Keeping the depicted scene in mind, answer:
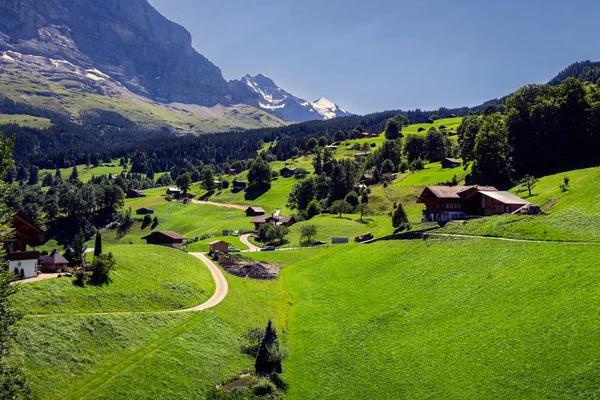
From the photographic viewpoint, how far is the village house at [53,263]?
60.0m

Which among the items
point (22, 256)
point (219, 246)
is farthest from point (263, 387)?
point (219, 246)

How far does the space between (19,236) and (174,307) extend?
74.2ft

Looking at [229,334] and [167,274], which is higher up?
[167,274]

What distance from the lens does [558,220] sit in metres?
60.0

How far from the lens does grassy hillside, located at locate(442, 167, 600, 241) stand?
55688 mm

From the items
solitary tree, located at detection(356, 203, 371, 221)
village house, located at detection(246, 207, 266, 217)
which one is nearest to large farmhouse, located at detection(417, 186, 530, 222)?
solitary tree, located at detection(356, 203, 371, 221)

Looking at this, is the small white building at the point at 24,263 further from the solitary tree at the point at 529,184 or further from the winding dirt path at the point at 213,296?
the solitary tree at the point at 529,184

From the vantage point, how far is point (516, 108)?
109m

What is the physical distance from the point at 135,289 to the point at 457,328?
3794 cm

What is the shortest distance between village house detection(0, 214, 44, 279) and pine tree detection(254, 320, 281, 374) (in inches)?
1127

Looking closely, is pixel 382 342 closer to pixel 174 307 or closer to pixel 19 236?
pixel 174 307

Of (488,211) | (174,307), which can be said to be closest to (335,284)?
(174,307)

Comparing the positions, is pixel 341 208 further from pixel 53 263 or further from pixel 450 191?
pixel 53 263

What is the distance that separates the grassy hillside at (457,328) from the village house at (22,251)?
32093 millimetres
